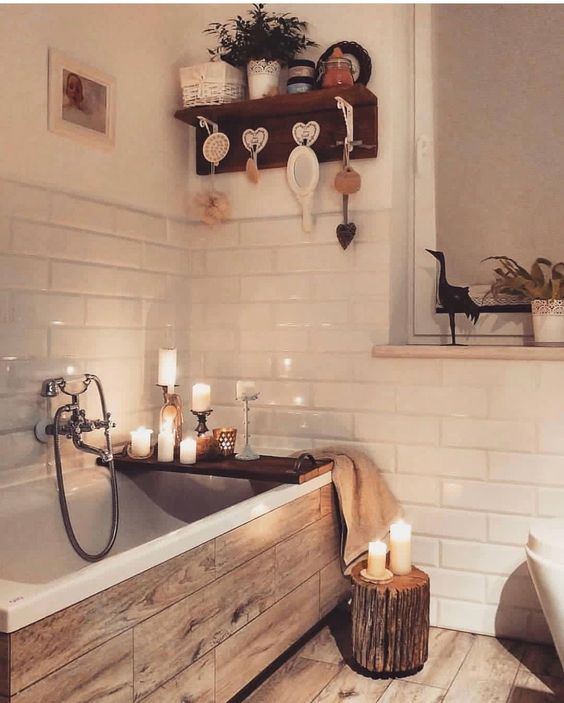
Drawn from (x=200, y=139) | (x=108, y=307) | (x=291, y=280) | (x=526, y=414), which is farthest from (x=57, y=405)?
(x=526, y=414)

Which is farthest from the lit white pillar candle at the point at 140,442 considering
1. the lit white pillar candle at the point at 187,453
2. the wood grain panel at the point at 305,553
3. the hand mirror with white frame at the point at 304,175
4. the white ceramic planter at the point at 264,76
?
the white ceramic planter at the point at 264,76

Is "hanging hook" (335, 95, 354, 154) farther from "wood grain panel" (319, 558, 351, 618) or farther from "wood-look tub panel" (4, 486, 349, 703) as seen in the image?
"wood grain panel" (319, 558, 351, 618)

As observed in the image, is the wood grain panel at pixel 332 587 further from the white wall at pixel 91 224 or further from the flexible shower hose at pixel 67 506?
the white wall at pixel 91 224

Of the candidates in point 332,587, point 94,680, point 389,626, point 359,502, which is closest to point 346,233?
point 359,502

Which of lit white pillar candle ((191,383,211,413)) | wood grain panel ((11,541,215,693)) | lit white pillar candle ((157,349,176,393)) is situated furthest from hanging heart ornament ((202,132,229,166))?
wood grain panel ((11,541,215,693))

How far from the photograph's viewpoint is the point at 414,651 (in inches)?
95.4

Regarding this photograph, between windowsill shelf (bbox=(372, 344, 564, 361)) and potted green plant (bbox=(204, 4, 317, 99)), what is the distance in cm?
112

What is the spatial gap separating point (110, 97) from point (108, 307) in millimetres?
757

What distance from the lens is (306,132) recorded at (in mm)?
3041

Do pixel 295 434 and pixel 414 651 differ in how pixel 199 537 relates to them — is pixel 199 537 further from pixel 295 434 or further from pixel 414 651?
pixel 295 434

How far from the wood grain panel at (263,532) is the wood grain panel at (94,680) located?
Result: 1.37 feet

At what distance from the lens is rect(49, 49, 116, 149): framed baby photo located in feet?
8.25

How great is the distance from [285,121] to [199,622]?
6.58 ft

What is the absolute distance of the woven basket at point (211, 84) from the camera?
3029mm
